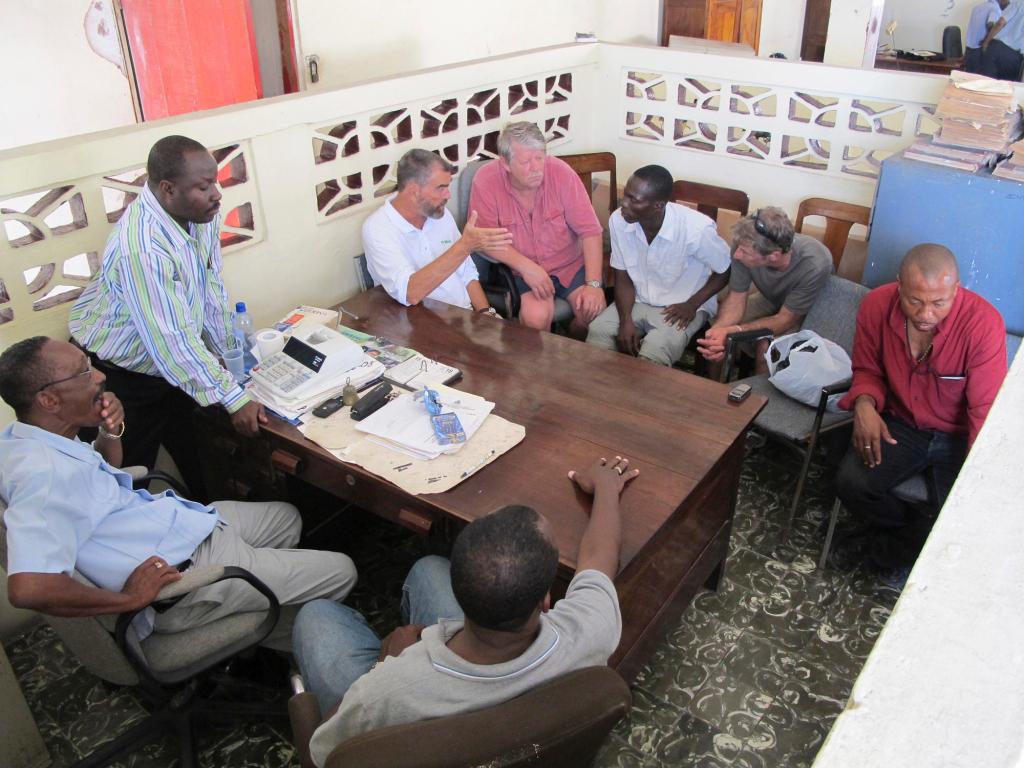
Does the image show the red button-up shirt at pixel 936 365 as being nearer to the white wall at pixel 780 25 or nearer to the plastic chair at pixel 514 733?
the plastic chair at pixel 514 733

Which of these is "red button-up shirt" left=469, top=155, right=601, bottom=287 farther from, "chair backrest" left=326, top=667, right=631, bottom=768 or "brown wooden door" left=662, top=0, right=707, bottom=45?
"brown wooden door" left=662, top=0, right=707, bottom=45

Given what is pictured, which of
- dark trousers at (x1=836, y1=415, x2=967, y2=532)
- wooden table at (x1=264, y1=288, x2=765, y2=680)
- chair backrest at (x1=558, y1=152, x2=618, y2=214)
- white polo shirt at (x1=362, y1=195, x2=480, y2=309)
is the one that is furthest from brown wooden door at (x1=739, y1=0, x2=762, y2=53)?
wooden table at (x1=264, y1=288, x2=765, y2=680)

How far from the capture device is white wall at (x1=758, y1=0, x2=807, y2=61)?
6926 mm

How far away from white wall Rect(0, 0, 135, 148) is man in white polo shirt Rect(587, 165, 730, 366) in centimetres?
256

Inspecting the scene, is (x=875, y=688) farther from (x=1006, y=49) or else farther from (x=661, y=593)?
(x=1006, y=49)

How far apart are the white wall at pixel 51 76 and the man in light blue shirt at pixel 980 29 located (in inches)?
265

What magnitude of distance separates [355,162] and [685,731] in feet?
7.40

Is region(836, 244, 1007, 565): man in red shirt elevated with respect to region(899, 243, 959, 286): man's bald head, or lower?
lower

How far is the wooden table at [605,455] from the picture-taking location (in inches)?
80.9

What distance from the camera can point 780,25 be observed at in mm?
7043

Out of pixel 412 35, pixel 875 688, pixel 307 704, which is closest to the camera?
pixel 875 688

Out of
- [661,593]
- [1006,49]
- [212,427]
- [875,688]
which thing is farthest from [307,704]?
[1006,49]

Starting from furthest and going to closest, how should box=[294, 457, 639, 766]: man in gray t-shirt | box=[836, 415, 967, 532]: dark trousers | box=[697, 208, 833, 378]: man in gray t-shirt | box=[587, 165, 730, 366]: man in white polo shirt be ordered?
box=[587, 165, 730, 366]: man in white polo shirt
box=[697, 208, 833, 378]: man in gray t-shirt
box=[836, 415, 967, 532]: dark trousers
box=[294, 457, 639, 766]: man in gray t-shirt

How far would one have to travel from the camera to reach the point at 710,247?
344 cm
